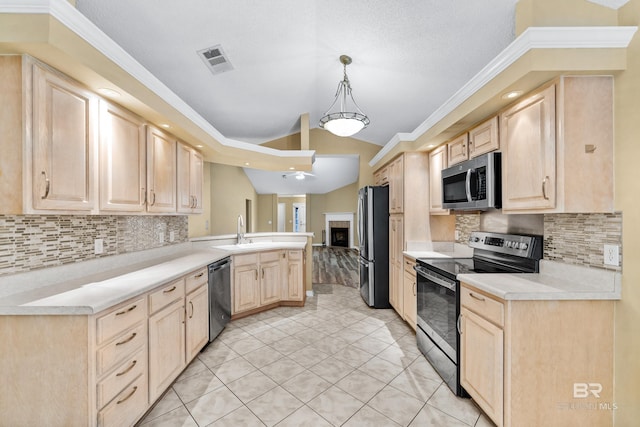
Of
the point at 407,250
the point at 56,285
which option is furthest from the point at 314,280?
the point at 56,285

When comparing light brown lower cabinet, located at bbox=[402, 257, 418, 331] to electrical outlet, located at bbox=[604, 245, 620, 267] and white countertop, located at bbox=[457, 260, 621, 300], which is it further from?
electrical outlet, located at bbox=[604, 245, 620, 267]

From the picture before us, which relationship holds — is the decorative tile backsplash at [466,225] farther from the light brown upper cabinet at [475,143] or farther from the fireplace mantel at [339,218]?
the fireplace mantel at [339,218]

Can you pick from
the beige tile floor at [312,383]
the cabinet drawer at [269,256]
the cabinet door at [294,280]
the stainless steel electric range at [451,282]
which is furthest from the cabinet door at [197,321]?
the stainless steel electric range at [451,282]

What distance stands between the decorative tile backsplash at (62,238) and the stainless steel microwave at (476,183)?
9.94 ft

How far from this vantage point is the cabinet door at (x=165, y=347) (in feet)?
6.05

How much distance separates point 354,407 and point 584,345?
4.81 ft

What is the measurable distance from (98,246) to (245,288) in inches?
69.7

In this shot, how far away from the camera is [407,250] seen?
3371 mm

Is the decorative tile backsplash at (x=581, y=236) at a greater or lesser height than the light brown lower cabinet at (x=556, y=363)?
greater

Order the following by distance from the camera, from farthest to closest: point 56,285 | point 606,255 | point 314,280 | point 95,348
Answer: point 314,280
point 56,285
point 606,255
point 95,348

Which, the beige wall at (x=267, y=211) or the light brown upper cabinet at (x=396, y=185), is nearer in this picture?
the light brown upper cabinet at (x=396, y=185)

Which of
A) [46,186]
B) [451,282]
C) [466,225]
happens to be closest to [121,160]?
[46,186]

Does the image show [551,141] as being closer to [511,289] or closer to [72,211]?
[511,289]

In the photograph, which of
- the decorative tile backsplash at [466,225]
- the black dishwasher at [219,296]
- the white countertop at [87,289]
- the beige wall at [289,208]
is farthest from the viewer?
the beige wall at [289,208]
